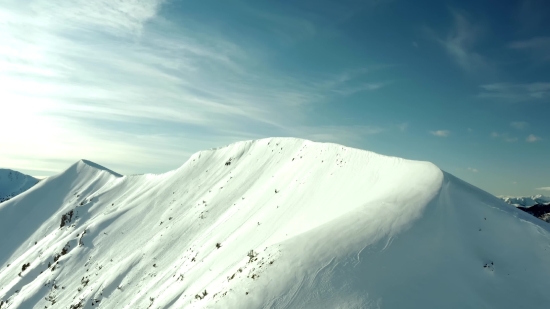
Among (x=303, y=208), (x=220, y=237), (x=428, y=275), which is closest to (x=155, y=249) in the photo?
(x=220, y=237)

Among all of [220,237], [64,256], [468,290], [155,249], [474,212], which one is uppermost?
[474,212]

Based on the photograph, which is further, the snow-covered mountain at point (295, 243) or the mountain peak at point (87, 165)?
the mountain peak at point (87, 165)

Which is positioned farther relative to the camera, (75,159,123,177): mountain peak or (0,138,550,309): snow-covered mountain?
(75,159,123,177): mountain peak

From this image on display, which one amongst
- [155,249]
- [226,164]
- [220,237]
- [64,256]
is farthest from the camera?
[226,164]

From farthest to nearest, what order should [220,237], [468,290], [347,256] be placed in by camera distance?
[220,237] < [347,256] < [468,290]

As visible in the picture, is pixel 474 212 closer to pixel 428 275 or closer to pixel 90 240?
pixel 428 275

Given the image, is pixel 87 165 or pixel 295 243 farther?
pixel 87 165

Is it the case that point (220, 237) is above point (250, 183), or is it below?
below

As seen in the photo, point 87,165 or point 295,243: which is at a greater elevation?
point 295,243
